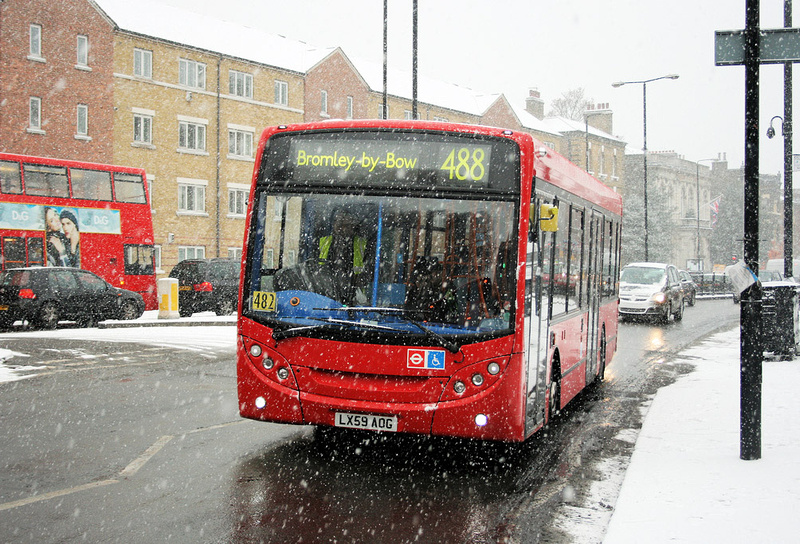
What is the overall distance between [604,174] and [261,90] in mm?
41785

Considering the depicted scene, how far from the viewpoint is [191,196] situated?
4184 centimetres

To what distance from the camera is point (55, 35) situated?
36.5m

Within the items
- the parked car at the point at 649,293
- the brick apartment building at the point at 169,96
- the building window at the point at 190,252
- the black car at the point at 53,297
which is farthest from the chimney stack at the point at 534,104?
the black car at the point at 53,297

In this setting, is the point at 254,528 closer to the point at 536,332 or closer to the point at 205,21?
the point at 536,332

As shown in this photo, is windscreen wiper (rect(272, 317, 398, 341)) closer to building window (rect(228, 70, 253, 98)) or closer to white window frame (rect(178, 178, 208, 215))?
white window frame (rect(178, 178, 208, 215))

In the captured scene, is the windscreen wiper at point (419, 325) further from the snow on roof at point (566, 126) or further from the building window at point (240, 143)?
the snow on roof at point (566, 126)

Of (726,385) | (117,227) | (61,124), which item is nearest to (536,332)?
(726,385)

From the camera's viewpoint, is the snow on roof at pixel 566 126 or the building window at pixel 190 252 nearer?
the building window at pixel 190 252

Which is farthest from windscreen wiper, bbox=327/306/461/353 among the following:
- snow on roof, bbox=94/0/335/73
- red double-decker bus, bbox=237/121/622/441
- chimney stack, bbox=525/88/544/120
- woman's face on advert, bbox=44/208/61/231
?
chimney stack, bbox=525/88/544/120

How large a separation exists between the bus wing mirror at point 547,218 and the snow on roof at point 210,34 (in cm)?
3590

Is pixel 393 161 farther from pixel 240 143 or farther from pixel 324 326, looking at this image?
pixel 240 143

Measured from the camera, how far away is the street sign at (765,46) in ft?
22.4

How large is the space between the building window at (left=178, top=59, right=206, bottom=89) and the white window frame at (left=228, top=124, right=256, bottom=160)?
8.98 feet

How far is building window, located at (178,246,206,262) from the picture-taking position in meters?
41.2
